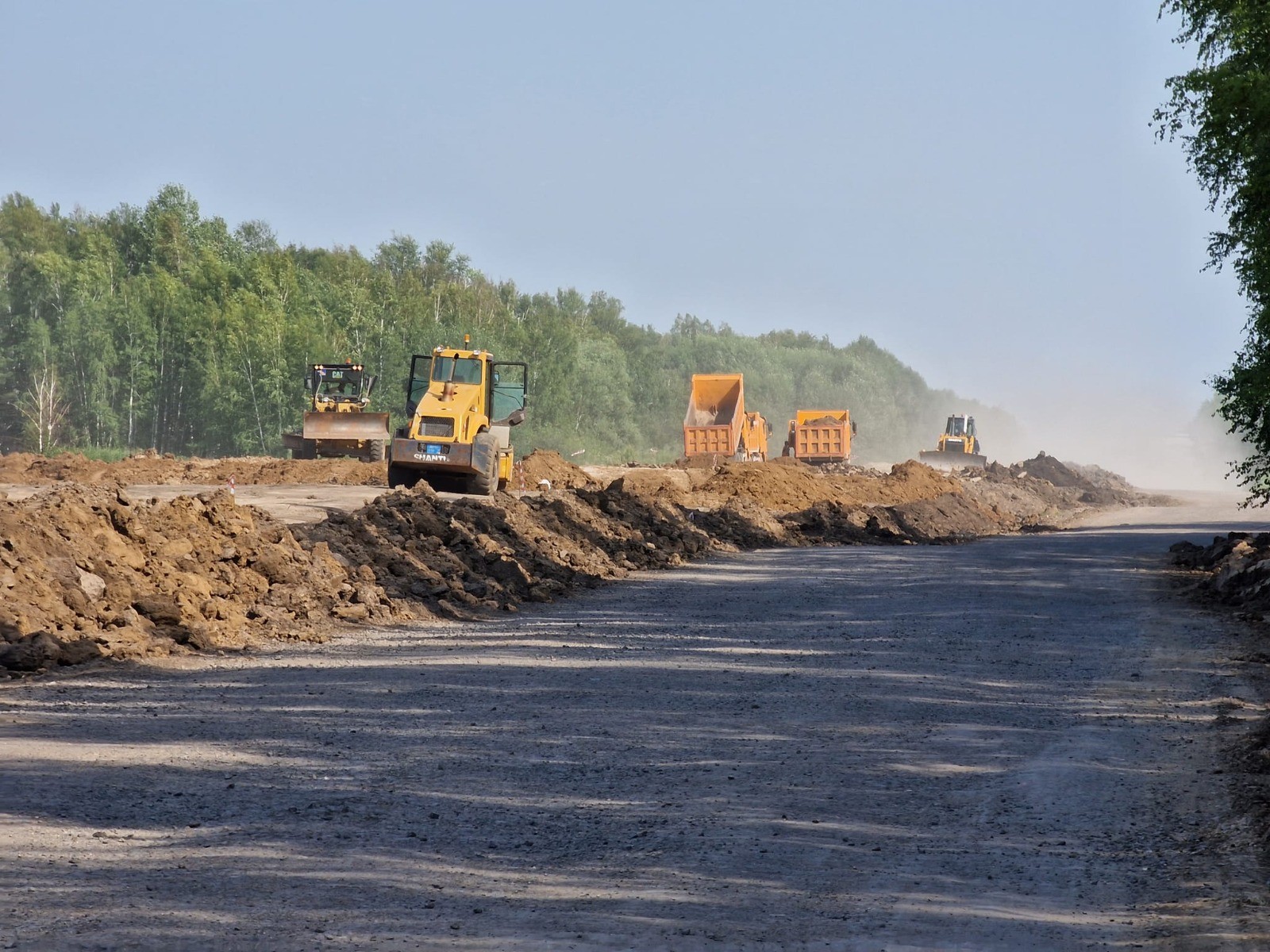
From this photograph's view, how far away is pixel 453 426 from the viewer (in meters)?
27.0

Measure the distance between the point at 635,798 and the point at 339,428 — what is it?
117 ft

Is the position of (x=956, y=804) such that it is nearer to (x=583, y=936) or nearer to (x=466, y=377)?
(x=583, y=936)

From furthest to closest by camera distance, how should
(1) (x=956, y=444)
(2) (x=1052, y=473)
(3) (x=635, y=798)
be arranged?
(1) (x=956, y=444)
(2) (x=1052, y=473)
(3) (x=635, y=798)

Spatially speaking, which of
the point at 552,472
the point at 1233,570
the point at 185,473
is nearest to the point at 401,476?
the point at 552,472

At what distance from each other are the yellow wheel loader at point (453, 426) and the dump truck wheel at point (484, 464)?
2 cm

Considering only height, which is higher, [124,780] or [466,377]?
[466,377]

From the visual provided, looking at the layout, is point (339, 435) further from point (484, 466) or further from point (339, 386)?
point (484, 466)

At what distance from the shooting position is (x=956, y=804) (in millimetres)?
7016

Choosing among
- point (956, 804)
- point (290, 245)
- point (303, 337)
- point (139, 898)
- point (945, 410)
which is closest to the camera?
point (139, 898)

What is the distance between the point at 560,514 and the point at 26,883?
52.9 ft

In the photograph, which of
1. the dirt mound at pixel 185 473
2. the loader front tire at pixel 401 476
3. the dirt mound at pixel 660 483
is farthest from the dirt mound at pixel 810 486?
the dirt mound at pixel 185 473

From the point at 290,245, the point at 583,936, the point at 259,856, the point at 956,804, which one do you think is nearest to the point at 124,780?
the point at 259,856

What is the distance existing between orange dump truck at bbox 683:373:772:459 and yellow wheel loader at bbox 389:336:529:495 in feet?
55.3

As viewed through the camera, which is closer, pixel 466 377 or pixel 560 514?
pixel 560 514
